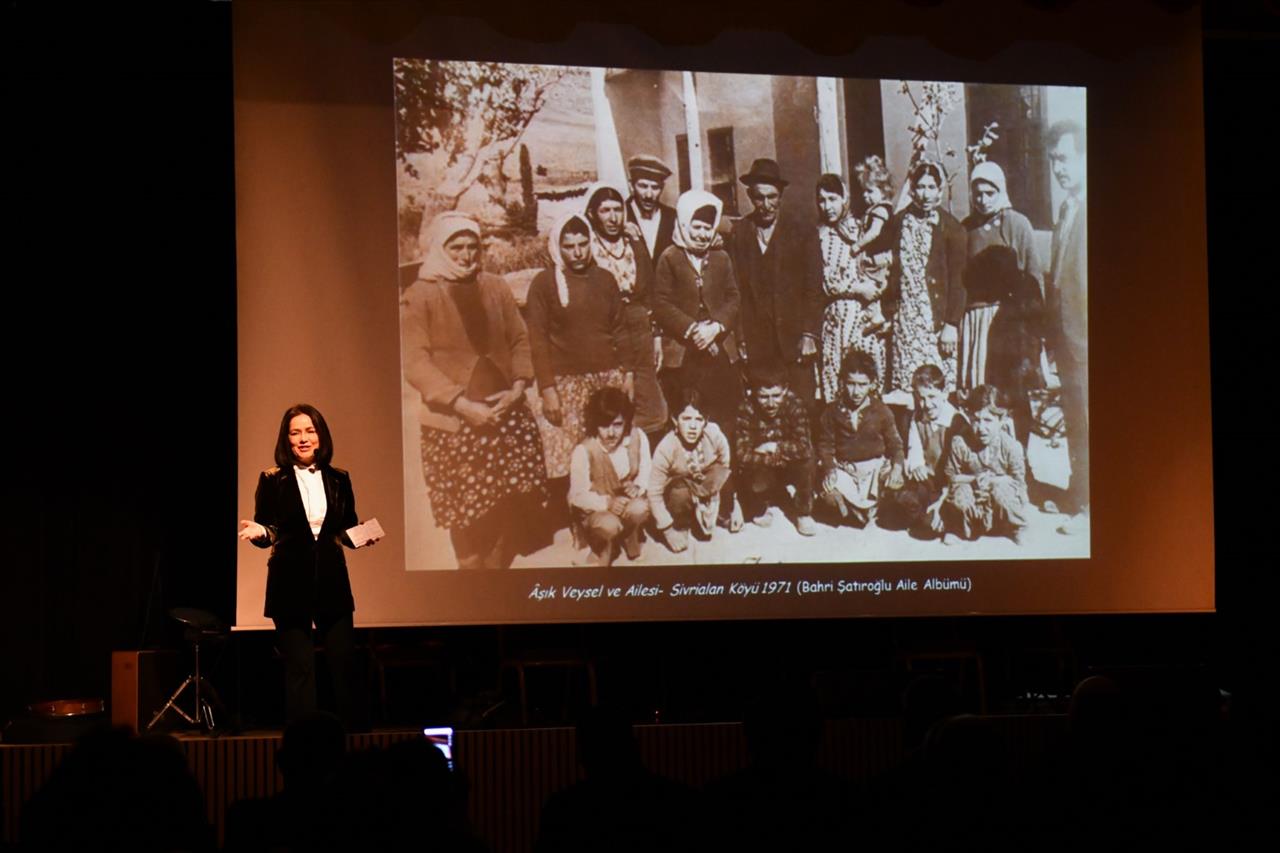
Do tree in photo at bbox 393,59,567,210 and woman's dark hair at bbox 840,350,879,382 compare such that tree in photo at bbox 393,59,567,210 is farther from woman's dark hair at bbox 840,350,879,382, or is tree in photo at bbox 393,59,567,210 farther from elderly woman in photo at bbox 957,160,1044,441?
elderly woman in photo at bbox 957,160,1044,441

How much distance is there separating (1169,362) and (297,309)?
160 inches

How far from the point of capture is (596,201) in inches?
235

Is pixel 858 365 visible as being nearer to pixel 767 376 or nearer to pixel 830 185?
pixel 767 376

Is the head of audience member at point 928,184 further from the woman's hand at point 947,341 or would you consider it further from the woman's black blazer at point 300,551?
the woman's black blazer at point 300,551

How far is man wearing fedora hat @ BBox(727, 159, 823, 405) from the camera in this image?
604cm

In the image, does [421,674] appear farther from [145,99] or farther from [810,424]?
[145,99]

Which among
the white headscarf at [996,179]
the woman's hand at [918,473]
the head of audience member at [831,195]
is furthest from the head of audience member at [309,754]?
the white headscarf at [996,179]

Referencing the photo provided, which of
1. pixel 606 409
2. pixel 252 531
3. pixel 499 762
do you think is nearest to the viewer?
pixel 252 531

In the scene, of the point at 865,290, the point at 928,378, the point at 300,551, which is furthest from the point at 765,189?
the point at 300,551

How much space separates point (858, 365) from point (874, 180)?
2.81 feet

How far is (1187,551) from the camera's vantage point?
6.30 meters

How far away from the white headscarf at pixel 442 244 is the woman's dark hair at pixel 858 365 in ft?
5.62

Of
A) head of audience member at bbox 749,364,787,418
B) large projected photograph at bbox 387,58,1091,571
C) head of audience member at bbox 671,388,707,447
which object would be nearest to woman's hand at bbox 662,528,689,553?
large projected photograph at bbox 387,58,1091,571

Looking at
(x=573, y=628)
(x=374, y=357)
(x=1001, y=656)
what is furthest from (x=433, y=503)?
(x=1001, y=656)
